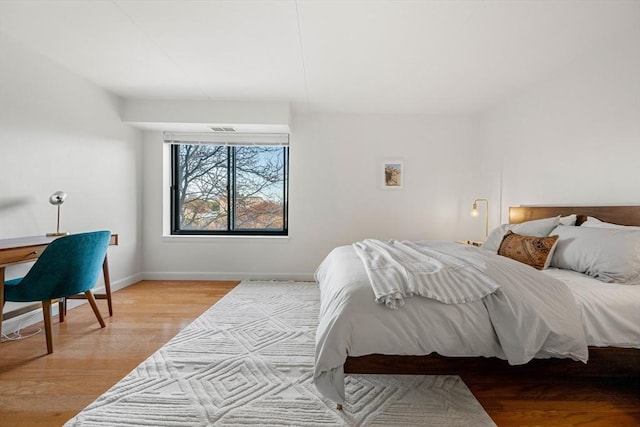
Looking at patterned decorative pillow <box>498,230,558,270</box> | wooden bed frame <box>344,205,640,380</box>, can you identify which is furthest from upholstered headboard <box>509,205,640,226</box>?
wooden bed frame <box>344,205,640,380</box>

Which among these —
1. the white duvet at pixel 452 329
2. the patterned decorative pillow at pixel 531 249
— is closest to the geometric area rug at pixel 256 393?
the white duvet at pixel 452 329

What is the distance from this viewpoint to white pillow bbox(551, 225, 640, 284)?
1.83 m

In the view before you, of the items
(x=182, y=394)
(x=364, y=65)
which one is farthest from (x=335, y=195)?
(x=182, y=394)

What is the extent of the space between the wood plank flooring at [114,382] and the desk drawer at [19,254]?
666 millimetres

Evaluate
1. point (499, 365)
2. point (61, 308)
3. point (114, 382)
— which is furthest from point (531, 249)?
point (61, 308)

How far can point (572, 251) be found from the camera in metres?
2.14

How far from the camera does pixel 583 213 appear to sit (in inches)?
100

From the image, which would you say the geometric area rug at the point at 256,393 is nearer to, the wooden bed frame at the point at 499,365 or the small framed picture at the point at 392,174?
the wooden bed frame at the point at 499,365

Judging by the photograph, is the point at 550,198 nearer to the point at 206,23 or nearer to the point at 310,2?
the point at 310,2

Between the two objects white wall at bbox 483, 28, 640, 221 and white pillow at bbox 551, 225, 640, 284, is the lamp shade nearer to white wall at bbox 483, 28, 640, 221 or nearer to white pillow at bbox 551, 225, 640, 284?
white pillow at bbox 551, 225, 640, 284

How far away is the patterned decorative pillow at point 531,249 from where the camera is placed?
2.23m

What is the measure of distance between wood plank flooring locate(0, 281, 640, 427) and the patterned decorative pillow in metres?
0.76

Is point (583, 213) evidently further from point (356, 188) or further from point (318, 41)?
point (318, 41)

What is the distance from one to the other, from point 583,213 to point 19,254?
4.21m
